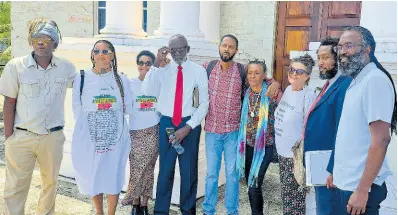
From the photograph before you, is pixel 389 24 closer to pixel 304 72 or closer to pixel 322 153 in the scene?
pixel 304 72

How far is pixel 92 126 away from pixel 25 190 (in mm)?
825

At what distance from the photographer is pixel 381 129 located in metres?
2.07

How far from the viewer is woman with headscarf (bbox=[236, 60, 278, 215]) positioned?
357 centimetres

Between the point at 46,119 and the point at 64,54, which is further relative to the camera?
the point at 64,54

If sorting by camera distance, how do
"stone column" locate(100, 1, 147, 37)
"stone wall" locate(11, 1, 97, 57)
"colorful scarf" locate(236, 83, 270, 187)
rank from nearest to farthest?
"colorful scarf" locate(236, 83, 270, 187), "stone column" locate(100, 1, 147, 37), "stone wall" locate(11, 1, 97, 57)

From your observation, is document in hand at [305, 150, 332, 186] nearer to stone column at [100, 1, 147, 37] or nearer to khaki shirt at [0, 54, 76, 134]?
khaki shirt at [0, 54, 76, 134]

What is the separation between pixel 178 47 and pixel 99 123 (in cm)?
101

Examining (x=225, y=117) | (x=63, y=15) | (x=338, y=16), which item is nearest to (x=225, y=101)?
(x=225, y=117)

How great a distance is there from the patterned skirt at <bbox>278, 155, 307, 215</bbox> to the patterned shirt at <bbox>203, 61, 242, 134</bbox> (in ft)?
2.07

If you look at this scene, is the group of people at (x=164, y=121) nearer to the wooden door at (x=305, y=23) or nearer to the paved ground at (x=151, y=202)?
the paved ground at (x=151, y=202)

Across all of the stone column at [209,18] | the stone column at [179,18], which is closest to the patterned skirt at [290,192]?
the stone column at [179,18]

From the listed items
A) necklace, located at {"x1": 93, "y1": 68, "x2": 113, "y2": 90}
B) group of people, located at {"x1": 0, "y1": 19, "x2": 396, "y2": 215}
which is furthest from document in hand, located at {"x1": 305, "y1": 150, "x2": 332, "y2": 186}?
necklace, located at {"x1": 93, "y1": 68, "x2": 113, "y2": 90}

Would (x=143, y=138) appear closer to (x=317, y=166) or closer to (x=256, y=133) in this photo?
(x=256, y=133)

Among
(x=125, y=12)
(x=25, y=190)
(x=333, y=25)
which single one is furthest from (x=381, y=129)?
(x=333, y=25)
